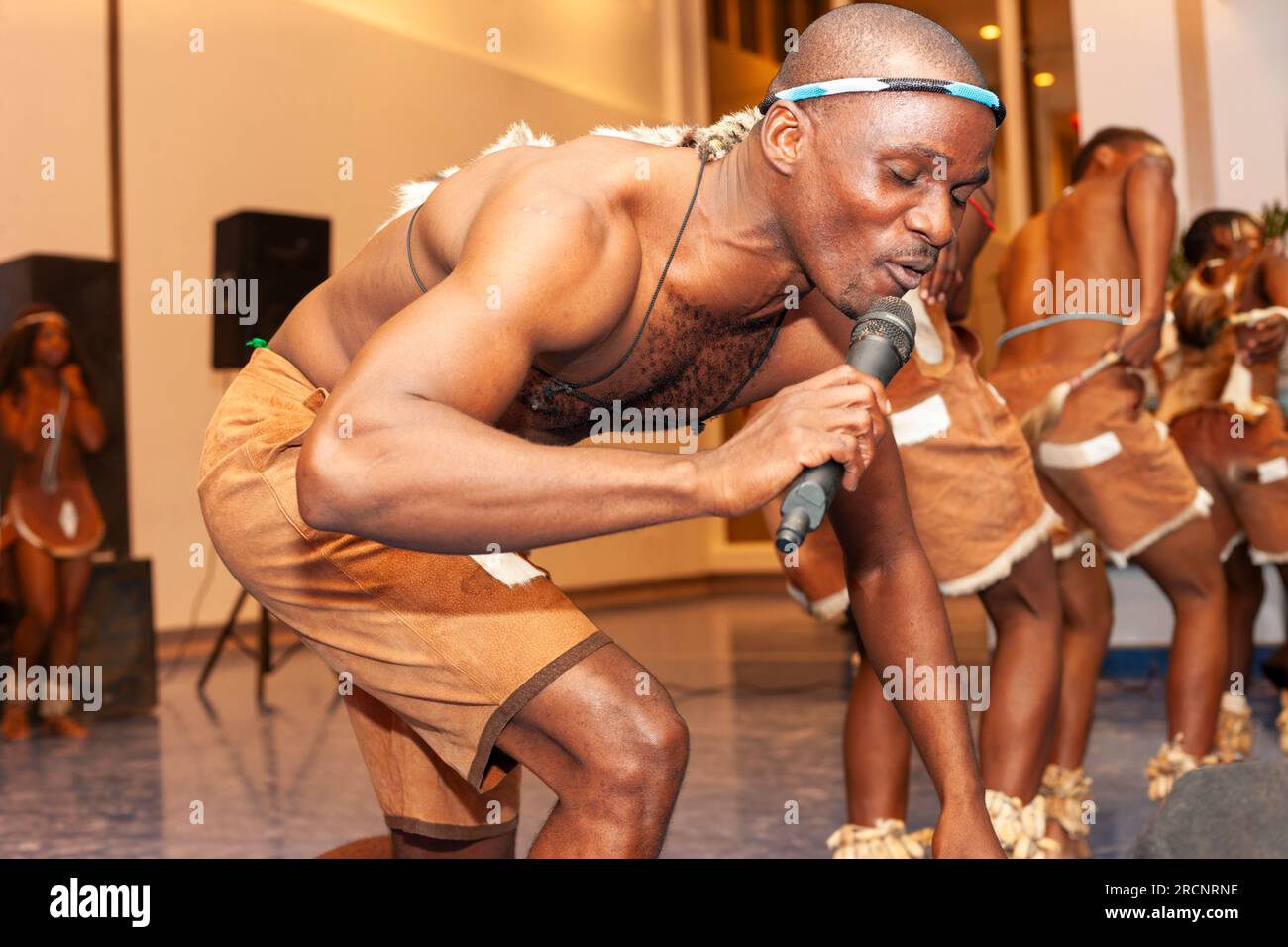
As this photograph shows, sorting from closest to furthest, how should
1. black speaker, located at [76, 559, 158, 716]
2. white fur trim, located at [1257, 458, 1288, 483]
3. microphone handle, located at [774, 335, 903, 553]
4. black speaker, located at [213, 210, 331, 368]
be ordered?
microphone handle, located at [774, 335, 903, 553] < white fur trim, located at [1257, 458, 1288, 483] < black speaker, located at [76, 559, 158, 716] < black speaker, located at [213, 210, 331, 368]

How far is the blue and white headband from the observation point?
4.35ft

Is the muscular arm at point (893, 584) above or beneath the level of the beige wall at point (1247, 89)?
beneath

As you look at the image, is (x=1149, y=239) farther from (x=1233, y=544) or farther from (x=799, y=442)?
(x=799, y=442)

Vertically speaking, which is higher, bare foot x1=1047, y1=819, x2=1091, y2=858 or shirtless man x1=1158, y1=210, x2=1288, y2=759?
shirtless man x1=1158, y1=210, x2=1288, y2=759

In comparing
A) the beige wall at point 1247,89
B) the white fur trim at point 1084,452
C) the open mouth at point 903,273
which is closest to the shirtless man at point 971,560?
the white fur trim at point 1084,452

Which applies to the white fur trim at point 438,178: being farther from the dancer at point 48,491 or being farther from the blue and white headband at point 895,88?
the dancer at point 48,491

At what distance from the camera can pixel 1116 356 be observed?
3508 millimetres

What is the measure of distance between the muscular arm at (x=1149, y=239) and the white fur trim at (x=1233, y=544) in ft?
4.26

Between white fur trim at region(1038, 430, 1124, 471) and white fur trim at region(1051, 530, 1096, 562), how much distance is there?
190mm

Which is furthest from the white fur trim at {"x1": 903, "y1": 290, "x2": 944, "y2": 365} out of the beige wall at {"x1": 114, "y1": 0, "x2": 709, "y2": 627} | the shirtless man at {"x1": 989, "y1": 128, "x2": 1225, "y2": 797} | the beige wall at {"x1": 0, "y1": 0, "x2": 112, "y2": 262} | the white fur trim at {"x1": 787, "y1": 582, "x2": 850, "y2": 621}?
the beige wall at {"x1": 114, "y1": 0, "x2": 709, "y2": 627}

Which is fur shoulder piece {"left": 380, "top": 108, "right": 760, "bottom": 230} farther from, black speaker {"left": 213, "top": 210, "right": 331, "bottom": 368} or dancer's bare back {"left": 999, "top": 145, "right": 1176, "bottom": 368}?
black speaker {"left": 213, "top": 210, "right": 331, "bottom": 368}

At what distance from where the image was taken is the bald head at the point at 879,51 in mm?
1338

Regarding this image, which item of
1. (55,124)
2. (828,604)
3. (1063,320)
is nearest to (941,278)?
(828,604)

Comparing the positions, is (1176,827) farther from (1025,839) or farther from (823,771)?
(823,771)
